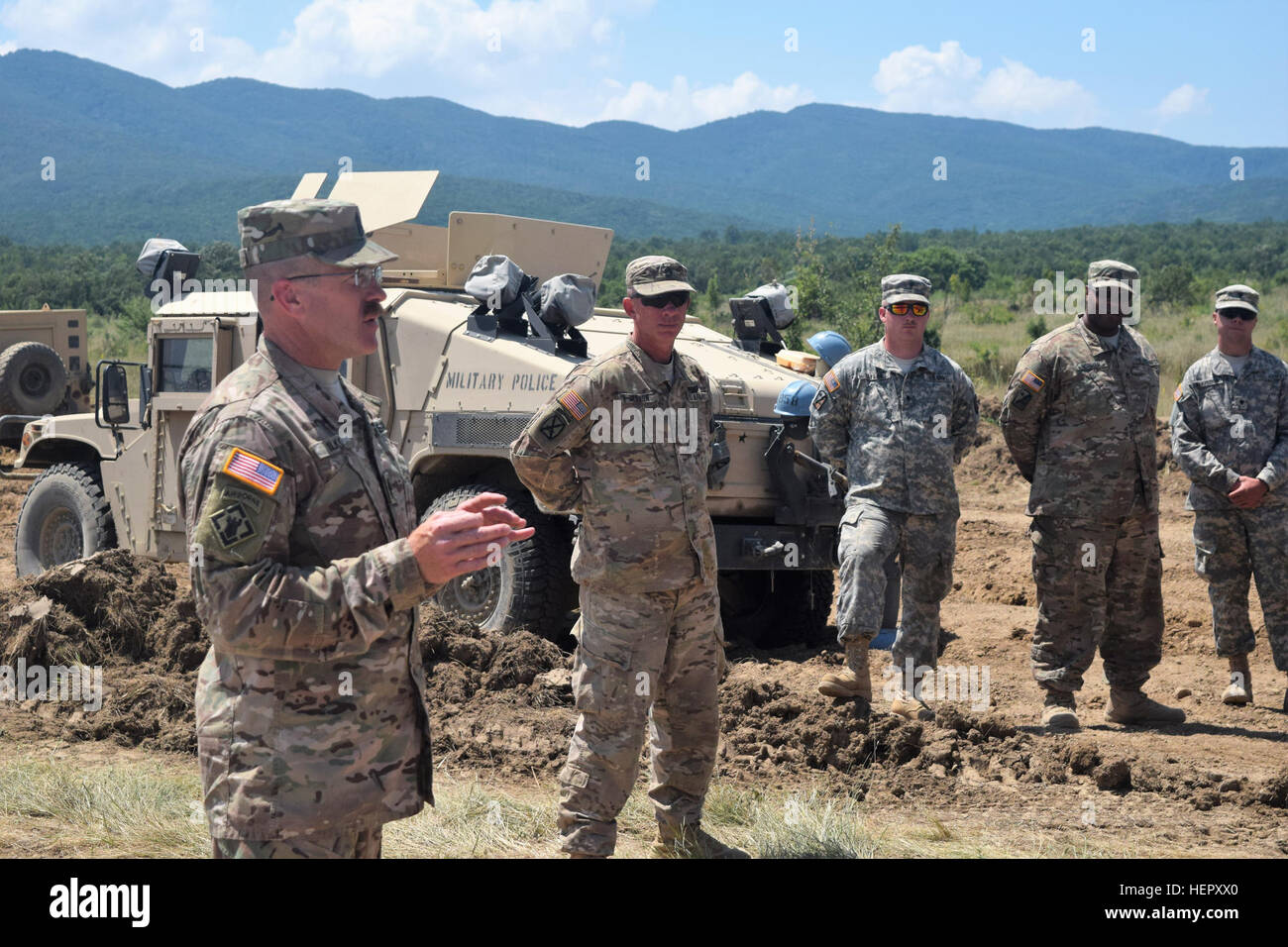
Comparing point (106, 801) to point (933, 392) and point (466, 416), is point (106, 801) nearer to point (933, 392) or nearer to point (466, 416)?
point (466, 416)

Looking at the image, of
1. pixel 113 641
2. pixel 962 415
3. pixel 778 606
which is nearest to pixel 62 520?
pixel 113 641

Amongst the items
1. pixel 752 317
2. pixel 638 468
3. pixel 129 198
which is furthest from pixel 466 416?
pixel 129 198

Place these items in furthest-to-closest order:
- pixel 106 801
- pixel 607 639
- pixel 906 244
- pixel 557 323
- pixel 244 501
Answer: pixel 906 244
pixel 557 323
pixel 106 801
pixel 607 639
pixel 244 501

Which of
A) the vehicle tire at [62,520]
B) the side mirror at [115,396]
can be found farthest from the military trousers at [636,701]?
the vehicle tire at [62,520]

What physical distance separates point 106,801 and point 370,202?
15.9 feet

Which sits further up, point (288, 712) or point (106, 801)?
point (288, 712)

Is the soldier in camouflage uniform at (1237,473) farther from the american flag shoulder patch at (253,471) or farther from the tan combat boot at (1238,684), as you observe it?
the american flag shoulder patch at (253,471)

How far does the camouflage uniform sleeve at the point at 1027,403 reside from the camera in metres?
6.22

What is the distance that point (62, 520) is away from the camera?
9359mm

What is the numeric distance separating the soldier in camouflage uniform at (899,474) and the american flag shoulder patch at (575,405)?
6.13 ft

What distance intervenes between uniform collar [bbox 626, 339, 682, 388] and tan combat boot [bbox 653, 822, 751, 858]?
1456mm

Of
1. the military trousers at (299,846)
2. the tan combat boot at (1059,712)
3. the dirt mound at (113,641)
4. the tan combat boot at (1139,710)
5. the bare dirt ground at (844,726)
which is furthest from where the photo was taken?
the dirt mound at (113,641)

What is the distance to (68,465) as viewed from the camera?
9.17m

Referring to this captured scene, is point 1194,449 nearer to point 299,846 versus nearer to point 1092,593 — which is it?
point 1092,593
